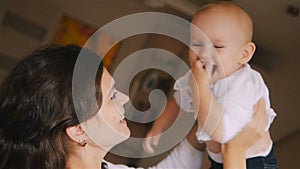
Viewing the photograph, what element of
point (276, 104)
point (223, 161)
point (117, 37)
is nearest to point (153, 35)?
point (117, 37)

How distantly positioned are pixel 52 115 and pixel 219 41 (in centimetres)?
30

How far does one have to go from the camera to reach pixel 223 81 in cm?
83

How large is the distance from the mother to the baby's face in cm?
17

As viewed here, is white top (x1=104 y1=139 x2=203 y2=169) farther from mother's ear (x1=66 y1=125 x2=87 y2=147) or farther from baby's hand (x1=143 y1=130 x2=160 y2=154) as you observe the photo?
mother's ear (x1=66 y1=125 x2=87 y2=147)

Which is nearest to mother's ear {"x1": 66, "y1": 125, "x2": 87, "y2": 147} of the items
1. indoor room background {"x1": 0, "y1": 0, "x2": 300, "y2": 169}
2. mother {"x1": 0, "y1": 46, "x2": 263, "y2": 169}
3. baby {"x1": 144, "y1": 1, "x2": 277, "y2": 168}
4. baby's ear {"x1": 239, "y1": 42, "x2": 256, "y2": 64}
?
mother {"x1": 0, "y1": 46, "x2": 263, "y2": 169}

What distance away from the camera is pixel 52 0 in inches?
73.7

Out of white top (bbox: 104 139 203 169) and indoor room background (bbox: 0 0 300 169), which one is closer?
white top (bbox: 104 139 203 169)

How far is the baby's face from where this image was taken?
2.70 feet

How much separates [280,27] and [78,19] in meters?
0.79

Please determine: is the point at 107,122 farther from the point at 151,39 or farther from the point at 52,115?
the point at 151,39

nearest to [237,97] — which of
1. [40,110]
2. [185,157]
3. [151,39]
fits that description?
[185,157]

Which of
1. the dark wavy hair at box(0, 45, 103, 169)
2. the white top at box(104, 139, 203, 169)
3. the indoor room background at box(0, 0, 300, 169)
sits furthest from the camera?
the indoor room background at box(0, 0, 300, 169)

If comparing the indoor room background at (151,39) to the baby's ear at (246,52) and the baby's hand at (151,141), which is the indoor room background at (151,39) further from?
the baby's ear at (246,52)

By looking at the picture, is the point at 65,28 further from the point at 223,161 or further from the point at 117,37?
the point at 223,161
